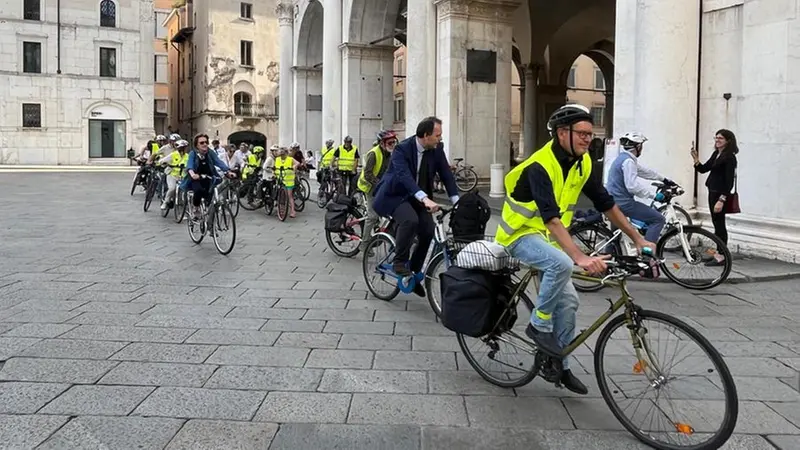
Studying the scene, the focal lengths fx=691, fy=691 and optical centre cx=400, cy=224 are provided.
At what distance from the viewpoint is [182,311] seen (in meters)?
6.32

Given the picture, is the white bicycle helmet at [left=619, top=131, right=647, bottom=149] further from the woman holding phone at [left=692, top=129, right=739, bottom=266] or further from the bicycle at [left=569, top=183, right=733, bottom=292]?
the woman holding phone at [left=692, top=129, right=739, bottom=266]

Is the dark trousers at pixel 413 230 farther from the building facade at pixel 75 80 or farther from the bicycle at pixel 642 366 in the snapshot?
the building facade at pixel 75 80

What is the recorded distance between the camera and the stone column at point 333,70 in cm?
2538

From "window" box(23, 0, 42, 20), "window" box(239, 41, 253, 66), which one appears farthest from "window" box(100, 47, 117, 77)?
"window" box(239, 41, 253, 66)

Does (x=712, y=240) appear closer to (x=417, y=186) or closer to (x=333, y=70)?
(x=417, y=186)

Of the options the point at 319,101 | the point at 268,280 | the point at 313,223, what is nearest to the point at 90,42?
the point at 319,101

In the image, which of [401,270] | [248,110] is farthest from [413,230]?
[248,110]

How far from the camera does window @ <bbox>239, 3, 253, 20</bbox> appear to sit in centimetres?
5416

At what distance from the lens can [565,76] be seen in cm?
3178

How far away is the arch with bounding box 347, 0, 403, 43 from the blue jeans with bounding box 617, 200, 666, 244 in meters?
18.2

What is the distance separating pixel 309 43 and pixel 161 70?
43.5 meters

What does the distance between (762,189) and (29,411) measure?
29.6 ft

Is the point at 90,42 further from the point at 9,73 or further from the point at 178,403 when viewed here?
the point at 178,403

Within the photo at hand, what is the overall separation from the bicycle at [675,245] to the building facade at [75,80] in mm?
44752
